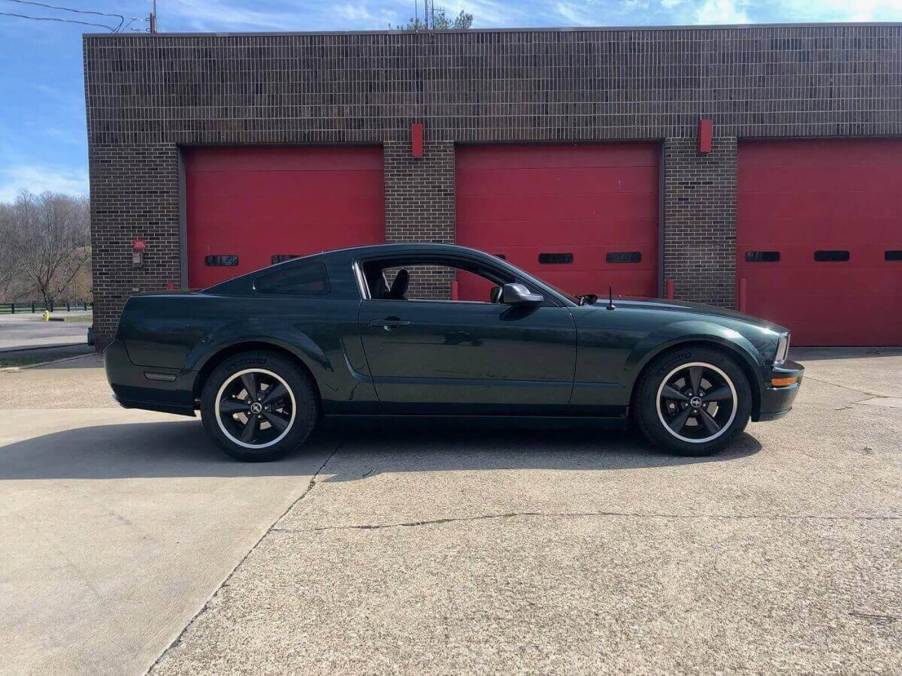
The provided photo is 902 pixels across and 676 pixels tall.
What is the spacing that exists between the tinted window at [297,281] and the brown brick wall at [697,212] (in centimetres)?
771

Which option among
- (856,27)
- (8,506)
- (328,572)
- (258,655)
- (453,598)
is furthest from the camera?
(856,27)

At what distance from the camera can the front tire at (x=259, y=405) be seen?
15.8 ft

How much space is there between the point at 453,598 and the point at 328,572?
600mm

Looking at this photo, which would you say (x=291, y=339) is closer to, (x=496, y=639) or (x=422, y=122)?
(x=496, y=639)

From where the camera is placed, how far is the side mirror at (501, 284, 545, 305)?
4691 mm

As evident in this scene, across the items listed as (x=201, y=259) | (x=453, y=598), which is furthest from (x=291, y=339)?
(x=201, y=259)

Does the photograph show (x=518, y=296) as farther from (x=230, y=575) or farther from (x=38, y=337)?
(x=38, y=337)

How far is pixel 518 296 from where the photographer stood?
4688 mm

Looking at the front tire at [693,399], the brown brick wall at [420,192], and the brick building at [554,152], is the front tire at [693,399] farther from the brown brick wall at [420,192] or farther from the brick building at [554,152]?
the brown brick wall at [420,192]

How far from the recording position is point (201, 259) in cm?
1166

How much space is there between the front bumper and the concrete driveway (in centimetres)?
32

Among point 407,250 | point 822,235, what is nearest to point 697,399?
point 407,250

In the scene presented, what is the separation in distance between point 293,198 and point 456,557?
9302 mm

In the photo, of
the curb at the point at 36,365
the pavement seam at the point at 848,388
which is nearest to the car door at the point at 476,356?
the pavement seam at the point at 848,388
